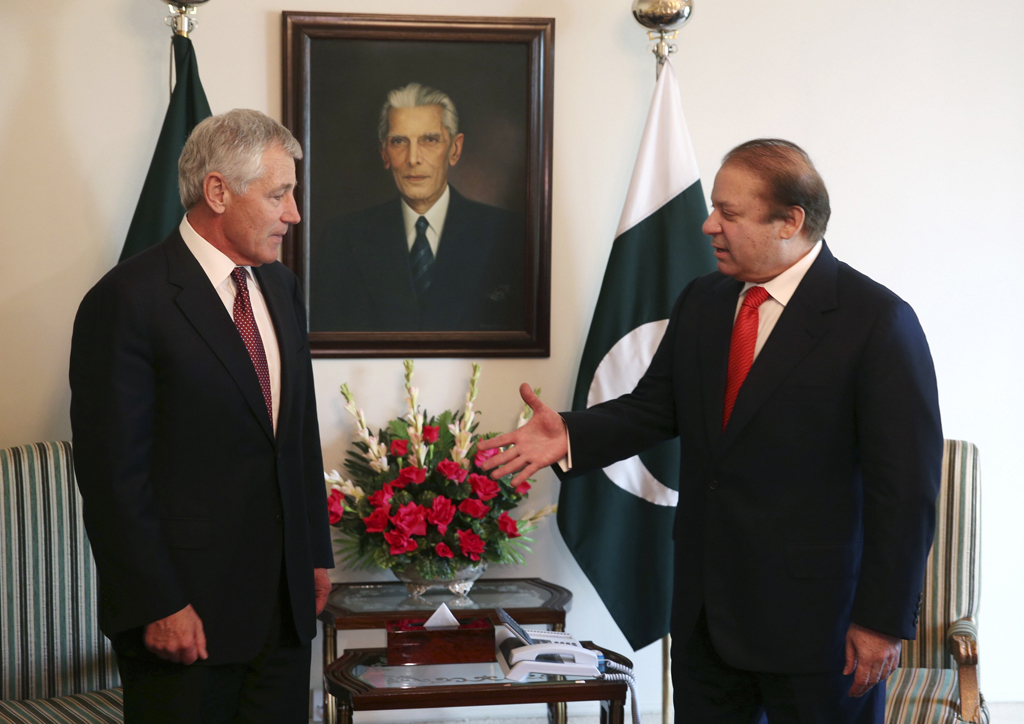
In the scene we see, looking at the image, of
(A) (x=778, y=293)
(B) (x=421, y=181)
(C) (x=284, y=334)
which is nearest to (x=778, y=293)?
(A) (x=778, y=293)

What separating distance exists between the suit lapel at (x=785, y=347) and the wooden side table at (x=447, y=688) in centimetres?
78

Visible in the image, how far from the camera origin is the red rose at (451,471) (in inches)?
108

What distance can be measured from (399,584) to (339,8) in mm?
1933

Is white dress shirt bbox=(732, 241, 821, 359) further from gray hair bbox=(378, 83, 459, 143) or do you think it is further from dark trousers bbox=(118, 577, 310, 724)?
gray hair bbox=(378, 83, 459, 143)

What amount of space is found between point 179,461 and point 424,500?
113cm

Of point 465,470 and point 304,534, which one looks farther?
point 465,470

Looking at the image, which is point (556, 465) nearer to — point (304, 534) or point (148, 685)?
point (304, 534)

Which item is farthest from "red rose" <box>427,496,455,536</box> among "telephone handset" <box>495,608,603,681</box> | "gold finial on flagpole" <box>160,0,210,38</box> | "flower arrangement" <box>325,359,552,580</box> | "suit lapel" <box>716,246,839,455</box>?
"gold finial on flagpole" <box>160,0,210,38</box>

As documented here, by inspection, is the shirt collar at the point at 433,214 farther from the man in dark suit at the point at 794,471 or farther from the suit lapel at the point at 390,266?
the man in dark suit at the point at 794,471

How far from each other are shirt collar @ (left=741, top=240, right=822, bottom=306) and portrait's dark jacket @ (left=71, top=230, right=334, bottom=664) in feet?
3.47

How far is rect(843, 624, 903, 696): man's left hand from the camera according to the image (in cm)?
175

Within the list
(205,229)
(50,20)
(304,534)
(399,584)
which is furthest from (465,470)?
(50,20)

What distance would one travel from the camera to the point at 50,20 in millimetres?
2893

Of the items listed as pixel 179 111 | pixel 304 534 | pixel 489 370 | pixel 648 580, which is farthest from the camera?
pixel 489 370
